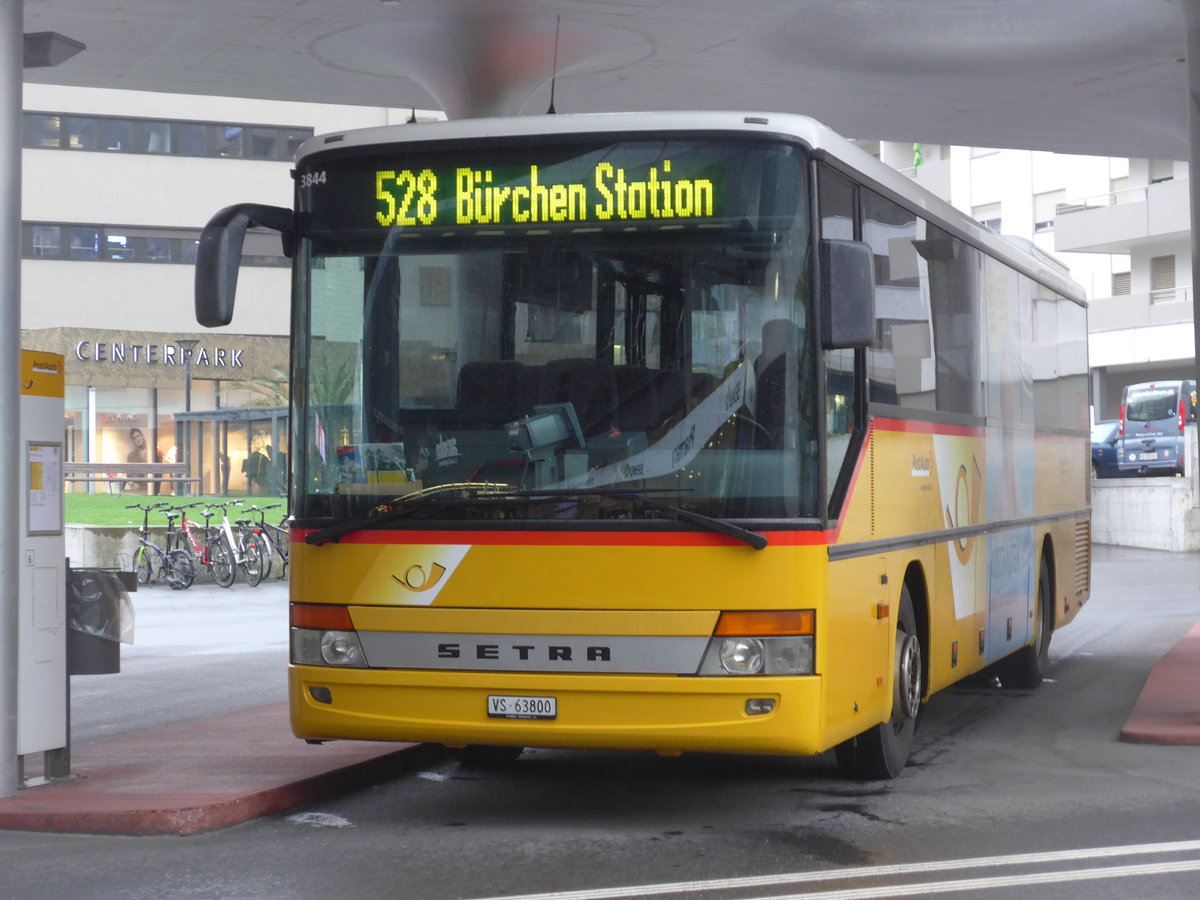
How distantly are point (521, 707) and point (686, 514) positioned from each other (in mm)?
1090

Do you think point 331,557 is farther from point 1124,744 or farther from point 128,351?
point 128,351

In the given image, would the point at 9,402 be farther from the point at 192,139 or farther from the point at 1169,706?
the point at 192,139

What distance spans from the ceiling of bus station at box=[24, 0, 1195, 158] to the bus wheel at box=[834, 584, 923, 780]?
713cm

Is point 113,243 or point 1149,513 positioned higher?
point 113,243

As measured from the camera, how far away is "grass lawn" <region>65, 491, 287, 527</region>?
A: 29.7 meters

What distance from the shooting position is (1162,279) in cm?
5516

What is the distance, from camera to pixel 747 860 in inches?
280

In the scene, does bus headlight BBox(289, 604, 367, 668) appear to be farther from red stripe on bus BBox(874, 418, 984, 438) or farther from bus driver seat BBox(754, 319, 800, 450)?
red stripe on bus BBox(874, 418, 984, 438)

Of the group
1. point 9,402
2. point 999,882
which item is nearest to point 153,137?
point 9,402

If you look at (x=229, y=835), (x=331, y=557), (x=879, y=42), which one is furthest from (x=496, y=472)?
(x=879, y=42)

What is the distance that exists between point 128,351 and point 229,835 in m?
45.0

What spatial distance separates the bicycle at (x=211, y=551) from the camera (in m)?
27.6

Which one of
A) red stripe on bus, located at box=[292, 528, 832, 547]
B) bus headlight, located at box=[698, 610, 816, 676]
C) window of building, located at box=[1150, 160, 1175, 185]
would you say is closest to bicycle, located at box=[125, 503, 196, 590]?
red stripe on bus, located at box=[292, 528, 832, 547]

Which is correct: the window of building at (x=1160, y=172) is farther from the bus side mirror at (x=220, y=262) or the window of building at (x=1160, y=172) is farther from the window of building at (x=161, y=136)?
the bus side mirror at (x=220, y=262)
